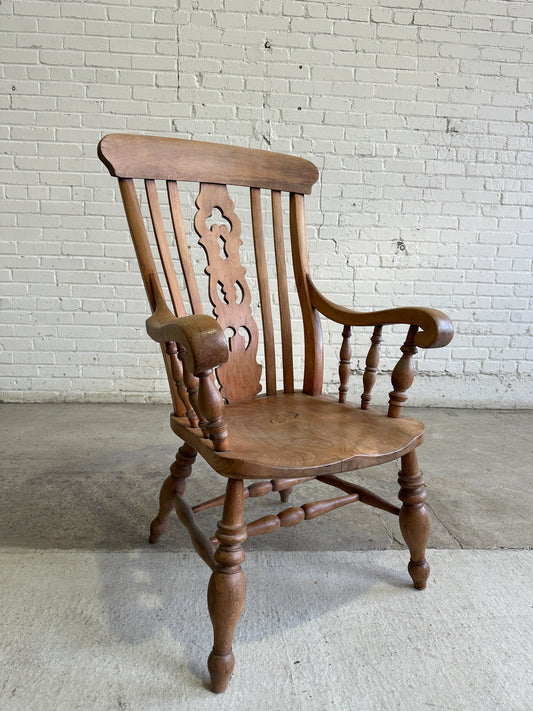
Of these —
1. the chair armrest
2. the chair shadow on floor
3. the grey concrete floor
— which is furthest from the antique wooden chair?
the grey concrete floor

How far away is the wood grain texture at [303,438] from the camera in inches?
37.7

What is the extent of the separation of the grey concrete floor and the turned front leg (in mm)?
519

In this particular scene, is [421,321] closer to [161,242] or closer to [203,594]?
[161,242]

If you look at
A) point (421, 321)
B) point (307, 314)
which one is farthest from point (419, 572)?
point (307, 314)

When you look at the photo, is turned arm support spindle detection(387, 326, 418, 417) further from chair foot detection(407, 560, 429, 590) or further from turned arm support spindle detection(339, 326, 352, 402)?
chair foot detection(407, 560, 429, 590)

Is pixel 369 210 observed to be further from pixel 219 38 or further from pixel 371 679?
pixel 371 679

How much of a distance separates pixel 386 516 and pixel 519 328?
1.89 m

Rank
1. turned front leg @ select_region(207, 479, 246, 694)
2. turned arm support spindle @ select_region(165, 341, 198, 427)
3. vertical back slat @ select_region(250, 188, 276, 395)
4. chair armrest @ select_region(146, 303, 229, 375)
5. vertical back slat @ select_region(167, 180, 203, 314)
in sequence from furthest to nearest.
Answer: vertical back slat @ select_region(250, 188, 276, 395)
vertical back slat @ select_region(167, 180, 203, 314)
turned arm support spindle @ select_region(165, 341, 198, 427)
turned front leg @ select_region(207, 479, 246, 694)
chair armrest @ select_region(146, 303, 229, 375)

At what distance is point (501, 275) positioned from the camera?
3.00 metres

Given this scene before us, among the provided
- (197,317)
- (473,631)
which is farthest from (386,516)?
(197,317)

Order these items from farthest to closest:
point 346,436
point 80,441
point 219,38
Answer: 1. point 219,38
2. point 80,441
3. point 346,436

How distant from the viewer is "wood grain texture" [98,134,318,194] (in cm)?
122

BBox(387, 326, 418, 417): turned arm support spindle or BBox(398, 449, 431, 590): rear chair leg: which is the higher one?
BBox(387, 326, 418, 417): turned arm support spindle

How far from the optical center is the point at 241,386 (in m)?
1.45
